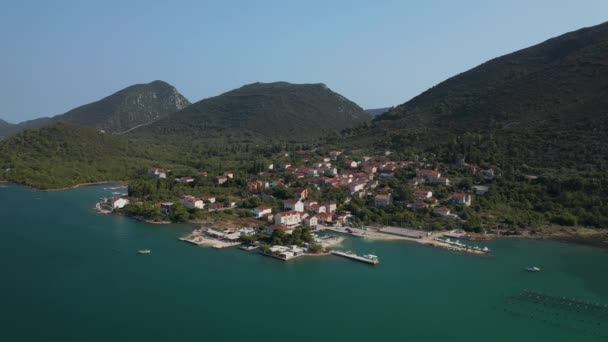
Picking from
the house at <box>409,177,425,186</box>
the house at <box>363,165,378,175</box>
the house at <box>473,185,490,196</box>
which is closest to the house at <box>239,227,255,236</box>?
the house at <box>409,177,425,186</box>

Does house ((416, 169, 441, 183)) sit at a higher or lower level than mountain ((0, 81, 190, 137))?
lower

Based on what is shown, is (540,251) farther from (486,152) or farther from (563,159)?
(486,152)

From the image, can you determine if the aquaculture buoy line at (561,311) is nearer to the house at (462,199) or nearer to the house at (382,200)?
the house at (462,199)

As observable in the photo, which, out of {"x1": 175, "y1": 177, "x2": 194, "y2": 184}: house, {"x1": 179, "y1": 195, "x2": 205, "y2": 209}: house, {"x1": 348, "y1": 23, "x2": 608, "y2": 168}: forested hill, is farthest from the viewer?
{"x1": 175, "y1": 177, "x2": 194, "y2": 184}: house

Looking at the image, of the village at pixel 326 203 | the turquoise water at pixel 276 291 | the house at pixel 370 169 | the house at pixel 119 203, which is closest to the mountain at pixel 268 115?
the house at pixel 370 169

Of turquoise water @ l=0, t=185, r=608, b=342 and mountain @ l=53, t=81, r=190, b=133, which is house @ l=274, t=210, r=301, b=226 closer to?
turquoise water @ l=0, t=185, r=608, b=342

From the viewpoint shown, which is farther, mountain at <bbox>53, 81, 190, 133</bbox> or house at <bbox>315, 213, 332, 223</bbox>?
mountain at <bbox>53, 81, 190, 133</bbox>
